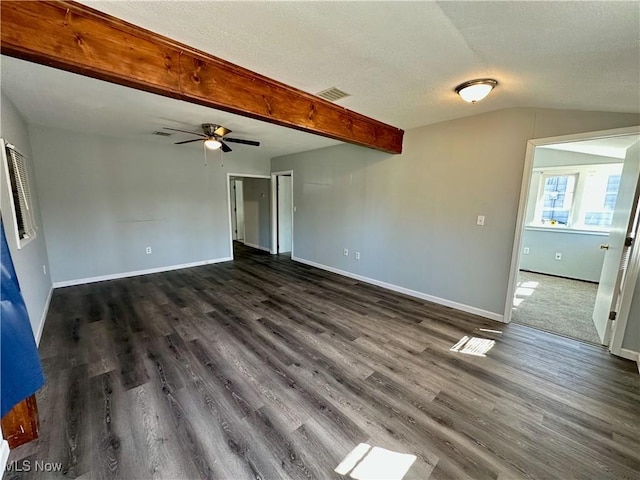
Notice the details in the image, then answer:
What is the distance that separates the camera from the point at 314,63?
77.5 inches

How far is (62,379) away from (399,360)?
281 centimetres

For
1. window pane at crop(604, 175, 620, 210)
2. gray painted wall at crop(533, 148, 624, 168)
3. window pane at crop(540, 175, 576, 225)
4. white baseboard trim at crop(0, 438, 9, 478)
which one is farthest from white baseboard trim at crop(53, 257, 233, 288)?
window pane at crop(604, 175, 620, 210)

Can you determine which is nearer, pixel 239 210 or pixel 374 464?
pixel 374 464

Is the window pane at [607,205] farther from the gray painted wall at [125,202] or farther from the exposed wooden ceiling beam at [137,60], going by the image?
the gray painted wall at [125,202]

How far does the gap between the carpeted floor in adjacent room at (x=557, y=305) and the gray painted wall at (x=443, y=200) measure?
58 centimetres

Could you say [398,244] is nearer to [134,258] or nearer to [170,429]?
[170,429]

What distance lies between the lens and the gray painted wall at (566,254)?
15.1ft

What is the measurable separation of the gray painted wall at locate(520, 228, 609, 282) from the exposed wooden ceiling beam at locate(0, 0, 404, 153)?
15.7 ft

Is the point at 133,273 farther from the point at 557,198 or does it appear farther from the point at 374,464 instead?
the point at 557,198

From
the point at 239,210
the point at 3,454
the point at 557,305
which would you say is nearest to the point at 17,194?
the point at 3,454

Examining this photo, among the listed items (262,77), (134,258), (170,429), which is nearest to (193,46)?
(262,77)

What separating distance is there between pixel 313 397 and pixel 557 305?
3859 millimetres

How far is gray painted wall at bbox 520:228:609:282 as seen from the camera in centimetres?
460

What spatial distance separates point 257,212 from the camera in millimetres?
7082
